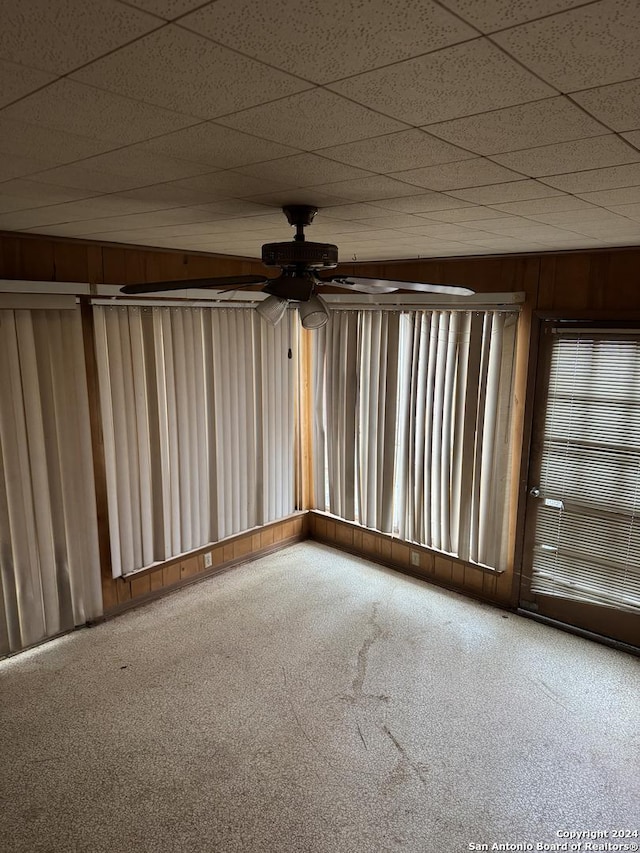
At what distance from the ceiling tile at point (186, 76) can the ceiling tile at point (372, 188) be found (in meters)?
0.73

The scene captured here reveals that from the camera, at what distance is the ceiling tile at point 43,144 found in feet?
4.72

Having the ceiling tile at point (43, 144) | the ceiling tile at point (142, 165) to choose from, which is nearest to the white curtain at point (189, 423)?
the ceiling tile at point (142, 165)

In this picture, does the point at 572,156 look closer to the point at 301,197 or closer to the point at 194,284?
the point at 301,197

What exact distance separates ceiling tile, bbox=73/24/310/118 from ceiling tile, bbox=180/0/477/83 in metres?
0.05

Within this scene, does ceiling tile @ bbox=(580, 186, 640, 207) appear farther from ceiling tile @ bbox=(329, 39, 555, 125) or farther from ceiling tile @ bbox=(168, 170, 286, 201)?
ceiling tile @ bbox=(168, 170, 286, 201)

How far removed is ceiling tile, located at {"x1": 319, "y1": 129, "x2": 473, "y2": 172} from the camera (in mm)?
1487

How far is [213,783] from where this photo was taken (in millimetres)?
2703

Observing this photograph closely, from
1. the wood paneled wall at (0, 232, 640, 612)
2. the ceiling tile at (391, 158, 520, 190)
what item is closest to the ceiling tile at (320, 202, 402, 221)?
the ceiling tile at (391, 158, 520, 190)

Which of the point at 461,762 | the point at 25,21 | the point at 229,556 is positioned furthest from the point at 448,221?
the point at 229,556

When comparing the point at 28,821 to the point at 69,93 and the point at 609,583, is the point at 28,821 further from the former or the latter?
the point at 609,583

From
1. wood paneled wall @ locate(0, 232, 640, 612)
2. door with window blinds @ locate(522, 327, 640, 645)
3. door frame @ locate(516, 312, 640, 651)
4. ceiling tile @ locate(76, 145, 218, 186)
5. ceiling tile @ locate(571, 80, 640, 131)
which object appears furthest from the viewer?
door frame @ locate(516, 312, 640, 651)

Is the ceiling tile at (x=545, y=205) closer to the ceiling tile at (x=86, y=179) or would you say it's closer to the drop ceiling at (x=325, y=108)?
the drop ceiling at (x=325, y=108)

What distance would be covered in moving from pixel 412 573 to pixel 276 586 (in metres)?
1.10

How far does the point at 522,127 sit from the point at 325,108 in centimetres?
A: 47
